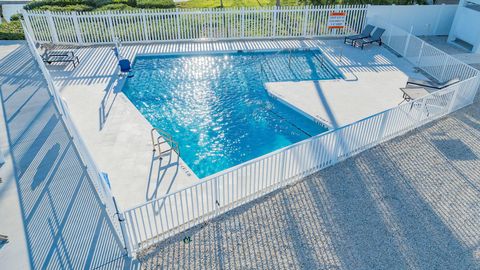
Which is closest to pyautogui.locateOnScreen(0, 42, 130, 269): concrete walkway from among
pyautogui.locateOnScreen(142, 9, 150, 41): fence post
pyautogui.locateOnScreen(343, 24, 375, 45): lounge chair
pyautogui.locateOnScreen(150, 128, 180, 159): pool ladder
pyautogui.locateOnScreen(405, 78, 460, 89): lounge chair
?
pyautogui.locateOnScreen(150, 128, 180, 159): pool ladder

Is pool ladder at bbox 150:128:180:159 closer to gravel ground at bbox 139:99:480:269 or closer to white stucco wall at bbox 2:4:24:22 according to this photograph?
gravel ground at bbox 139:99:480:269

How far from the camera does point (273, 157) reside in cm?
755

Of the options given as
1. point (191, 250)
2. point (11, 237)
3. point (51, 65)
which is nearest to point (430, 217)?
point (191, 250)

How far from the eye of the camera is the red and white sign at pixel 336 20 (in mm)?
16141

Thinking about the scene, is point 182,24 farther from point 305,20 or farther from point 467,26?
point 467,26

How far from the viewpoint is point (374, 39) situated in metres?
16.2

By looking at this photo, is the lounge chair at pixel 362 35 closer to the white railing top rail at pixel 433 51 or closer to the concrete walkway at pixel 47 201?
the white railing top rail at pixel 433 51

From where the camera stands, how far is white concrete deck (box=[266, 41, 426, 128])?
1140cm

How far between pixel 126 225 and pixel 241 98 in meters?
7.28

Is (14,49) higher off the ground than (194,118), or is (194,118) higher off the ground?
(14,49)

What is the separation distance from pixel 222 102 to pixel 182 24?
6.04 metres

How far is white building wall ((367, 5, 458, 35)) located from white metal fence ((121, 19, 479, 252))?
20.0ft

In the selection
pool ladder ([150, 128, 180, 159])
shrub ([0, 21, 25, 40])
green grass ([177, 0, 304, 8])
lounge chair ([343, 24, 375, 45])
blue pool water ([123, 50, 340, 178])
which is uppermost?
shrub ([0, 21, 25, 40])

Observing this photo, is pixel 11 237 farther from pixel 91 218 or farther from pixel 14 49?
pixel 14 49
